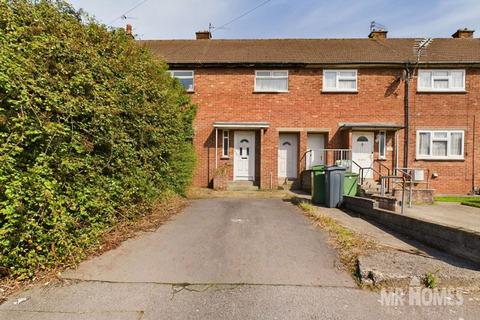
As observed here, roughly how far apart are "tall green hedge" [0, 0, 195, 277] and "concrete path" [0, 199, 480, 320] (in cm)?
53

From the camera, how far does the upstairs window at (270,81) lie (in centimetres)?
1260

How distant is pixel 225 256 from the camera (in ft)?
13.8

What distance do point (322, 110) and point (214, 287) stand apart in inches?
418

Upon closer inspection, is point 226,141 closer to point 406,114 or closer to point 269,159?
point 269,159

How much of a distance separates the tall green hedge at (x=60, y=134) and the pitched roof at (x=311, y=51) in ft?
25.2

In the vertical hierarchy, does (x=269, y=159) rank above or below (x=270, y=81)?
below

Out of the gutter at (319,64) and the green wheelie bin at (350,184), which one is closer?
the green wheelie bin at (350,184)

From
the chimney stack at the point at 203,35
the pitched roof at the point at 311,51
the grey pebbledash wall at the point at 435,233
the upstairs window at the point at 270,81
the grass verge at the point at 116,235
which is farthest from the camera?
the chimney stack at the point at 203,35

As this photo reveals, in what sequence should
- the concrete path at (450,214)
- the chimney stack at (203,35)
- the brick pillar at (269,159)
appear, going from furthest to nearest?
the chimney stack at (203,35), the brick pillar at (269,159), the concrete path at (450,214)

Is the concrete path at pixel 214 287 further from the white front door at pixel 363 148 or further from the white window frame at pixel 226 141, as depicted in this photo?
the white front door at pixel 363 148

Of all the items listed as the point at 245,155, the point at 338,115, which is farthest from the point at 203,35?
the point at 338,115

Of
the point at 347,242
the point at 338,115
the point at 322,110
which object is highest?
the point at 322,110

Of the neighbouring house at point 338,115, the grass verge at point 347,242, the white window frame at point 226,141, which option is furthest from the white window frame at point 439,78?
the grass verge at point 347,242

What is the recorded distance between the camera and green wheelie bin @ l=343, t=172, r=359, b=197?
8500 millimetres
